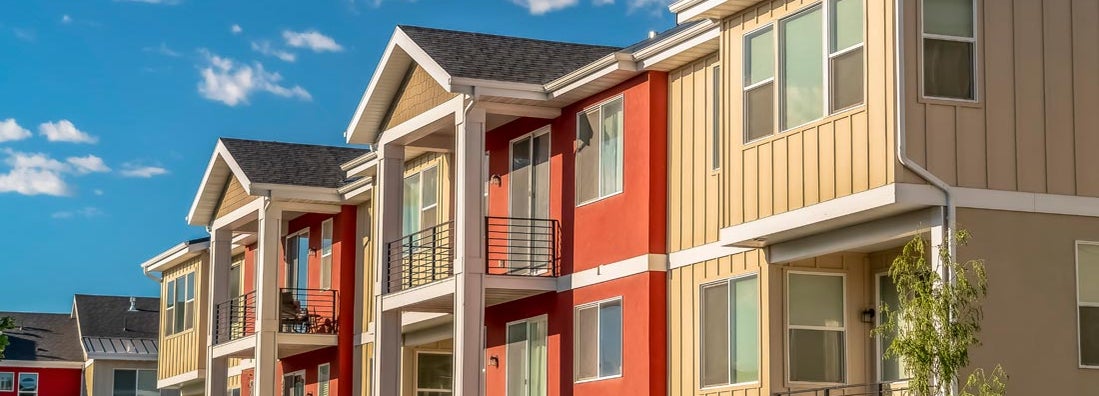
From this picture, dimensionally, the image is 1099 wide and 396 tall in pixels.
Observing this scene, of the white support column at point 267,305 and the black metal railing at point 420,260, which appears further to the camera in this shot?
the white support column at point 267,305

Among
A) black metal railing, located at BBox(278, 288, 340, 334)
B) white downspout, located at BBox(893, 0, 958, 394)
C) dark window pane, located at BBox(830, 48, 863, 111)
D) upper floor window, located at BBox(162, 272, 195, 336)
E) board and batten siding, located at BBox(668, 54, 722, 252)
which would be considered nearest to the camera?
white downspout, located at BBox(893, 0, 958, 394)

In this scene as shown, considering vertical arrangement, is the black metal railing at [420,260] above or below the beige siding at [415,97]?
below

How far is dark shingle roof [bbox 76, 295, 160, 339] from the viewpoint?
74.4 meters

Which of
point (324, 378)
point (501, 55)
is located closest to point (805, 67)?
point (501, 55)

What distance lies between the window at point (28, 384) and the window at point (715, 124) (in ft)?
184

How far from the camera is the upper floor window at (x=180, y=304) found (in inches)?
1927

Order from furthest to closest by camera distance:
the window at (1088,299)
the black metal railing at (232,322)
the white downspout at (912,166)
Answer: the black metal railing at (232,322) → the window at (1088,299) → the white downspout at (912,166)

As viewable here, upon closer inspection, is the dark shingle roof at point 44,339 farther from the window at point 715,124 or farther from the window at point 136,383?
→ the window at point 715,124

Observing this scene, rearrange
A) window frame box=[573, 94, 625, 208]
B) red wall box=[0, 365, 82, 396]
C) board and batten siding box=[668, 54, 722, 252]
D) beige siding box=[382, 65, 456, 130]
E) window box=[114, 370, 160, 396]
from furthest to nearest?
red wall box=[0, 365, 82, 396], window box=[114, 370, 160, 396], beige siding box=[382, 65, 456, 130], window frame box=[573, 94, 625, 208], board and batten siding box=[668, 54, 722, 252]

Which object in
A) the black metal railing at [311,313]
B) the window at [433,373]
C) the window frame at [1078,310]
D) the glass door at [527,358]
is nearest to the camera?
the window frame at [1078,310]

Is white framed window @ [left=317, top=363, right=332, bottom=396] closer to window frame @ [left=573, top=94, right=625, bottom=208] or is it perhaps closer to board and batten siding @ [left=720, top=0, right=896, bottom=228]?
window frame @ [left=573, top=94, right=625, bottom=208]

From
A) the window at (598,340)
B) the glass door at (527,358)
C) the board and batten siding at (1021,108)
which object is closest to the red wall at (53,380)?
the glass door at (527,358)

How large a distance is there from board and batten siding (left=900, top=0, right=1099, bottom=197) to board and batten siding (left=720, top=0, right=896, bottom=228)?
0.30 m

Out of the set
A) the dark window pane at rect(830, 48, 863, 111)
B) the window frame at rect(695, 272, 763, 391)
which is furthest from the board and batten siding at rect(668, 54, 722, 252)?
A: the dark window pane at rect(830, 48, 863, 111)
